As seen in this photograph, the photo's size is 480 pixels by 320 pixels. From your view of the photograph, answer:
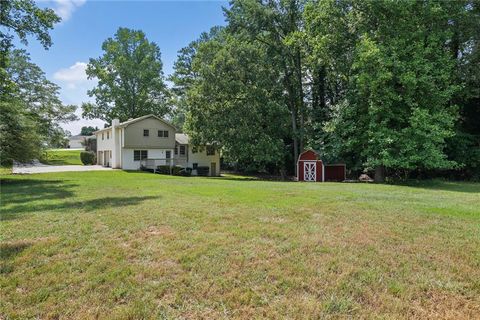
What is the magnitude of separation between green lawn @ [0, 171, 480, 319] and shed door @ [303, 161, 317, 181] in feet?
50.2

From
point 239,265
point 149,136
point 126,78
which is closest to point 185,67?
point 126,78

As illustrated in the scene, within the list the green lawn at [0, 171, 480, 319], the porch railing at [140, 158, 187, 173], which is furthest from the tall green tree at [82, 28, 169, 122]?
the green lawn at [0, 171, 480, 319]

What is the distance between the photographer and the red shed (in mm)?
22328

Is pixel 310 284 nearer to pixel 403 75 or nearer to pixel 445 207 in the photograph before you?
pixel 445 207

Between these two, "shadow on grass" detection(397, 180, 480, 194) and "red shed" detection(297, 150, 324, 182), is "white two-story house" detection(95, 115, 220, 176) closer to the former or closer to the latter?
"red shed" detection(297, 150, 324, 182)

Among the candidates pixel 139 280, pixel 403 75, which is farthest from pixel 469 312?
pixel 403 75

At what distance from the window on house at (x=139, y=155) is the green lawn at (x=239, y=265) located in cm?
2381

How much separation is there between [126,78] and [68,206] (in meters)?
35.5

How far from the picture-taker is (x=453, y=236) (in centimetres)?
541

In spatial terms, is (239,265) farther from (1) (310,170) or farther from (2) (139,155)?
(2) (139,155)

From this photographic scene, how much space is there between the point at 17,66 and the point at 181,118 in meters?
21.1

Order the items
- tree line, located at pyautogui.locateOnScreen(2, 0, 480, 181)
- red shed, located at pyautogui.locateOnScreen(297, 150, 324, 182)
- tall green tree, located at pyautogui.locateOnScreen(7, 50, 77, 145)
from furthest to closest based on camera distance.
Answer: tall green tree, located at pyautogui.locateOnScreen(7, 50, 77, 145) → red shed, located at pyautogui.locateOnScreen(297, 150, 324, 182) → tree line, located at pyautogui.locateOnScreen(2, 0, 480, 181)

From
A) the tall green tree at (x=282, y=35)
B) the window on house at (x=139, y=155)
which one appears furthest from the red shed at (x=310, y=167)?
the window on house at (x=139, y=155)

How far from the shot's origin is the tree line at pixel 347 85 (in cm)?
1798
